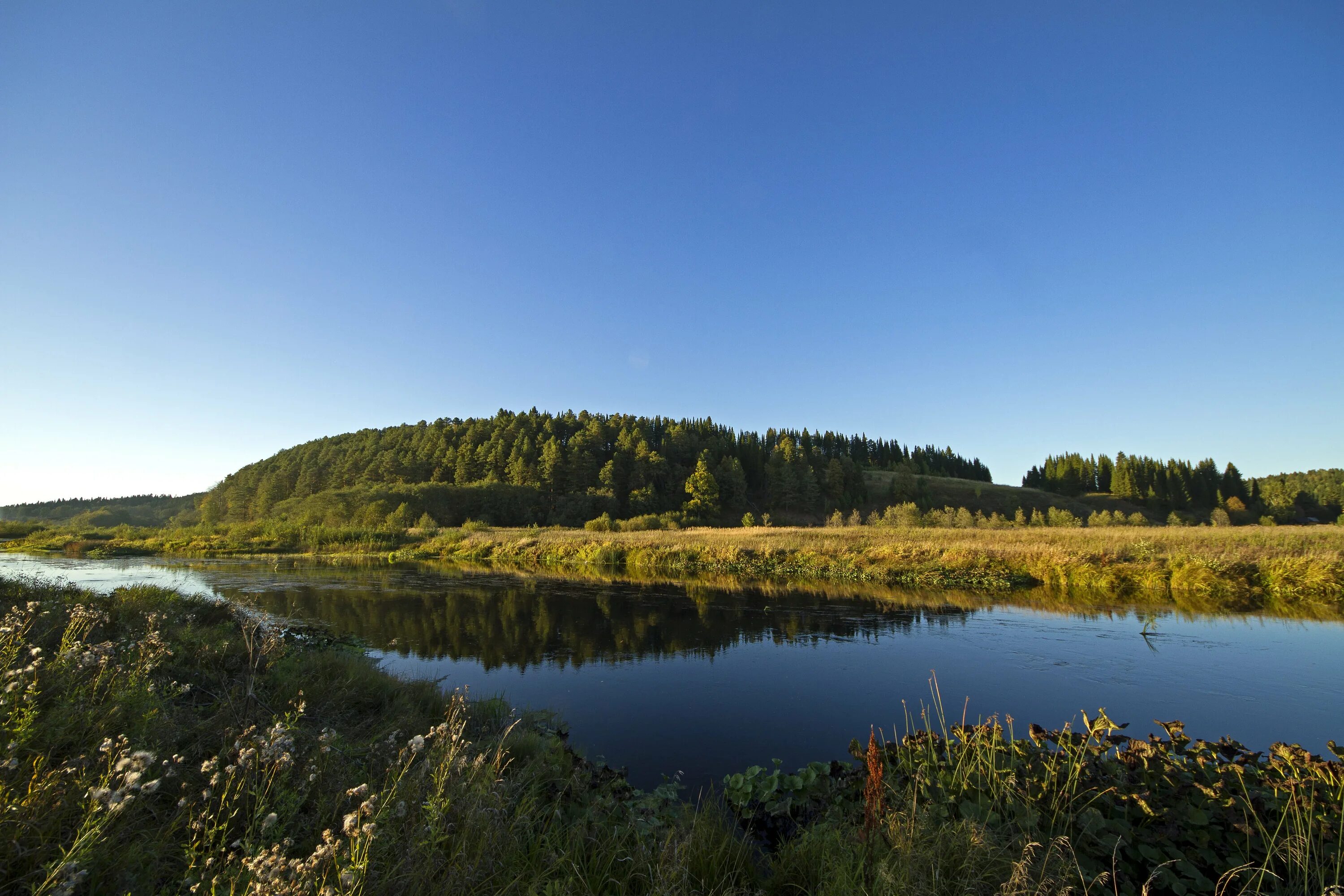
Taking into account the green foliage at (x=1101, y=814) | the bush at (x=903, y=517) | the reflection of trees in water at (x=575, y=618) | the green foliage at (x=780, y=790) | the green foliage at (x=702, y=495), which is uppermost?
the green foliage at (x=702, y=495)

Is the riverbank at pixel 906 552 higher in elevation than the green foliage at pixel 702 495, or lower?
lower

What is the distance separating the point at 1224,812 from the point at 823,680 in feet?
22.7

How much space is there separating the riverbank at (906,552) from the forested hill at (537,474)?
13.1m

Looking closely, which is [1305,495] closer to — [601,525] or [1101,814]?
[601,525]

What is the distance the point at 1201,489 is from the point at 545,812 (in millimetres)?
119996

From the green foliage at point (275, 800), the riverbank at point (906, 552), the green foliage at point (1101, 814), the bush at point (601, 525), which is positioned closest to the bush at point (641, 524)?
the bush at point (601, 525)

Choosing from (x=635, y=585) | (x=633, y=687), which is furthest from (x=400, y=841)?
(x=635, y=585)

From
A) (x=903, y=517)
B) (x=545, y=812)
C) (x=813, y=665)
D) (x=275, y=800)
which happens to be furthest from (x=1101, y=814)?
(x=903, y=517)

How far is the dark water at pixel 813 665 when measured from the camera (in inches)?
313

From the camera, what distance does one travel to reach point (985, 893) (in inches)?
127

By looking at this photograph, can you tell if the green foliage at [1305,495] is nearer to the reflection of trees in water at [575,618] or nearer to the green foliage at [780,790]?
the reflection of trees in water at [575,618]

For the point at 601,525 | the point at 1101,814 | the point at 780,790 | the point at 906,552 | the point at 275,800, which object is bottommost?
the point at 780,790

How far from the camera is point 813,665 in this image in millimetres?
11375

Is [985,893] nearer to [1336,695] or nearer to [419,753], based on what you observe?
[419,753]
